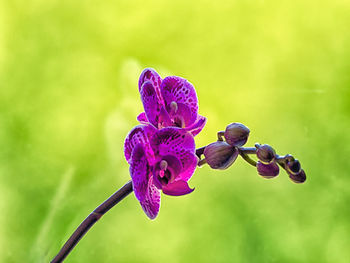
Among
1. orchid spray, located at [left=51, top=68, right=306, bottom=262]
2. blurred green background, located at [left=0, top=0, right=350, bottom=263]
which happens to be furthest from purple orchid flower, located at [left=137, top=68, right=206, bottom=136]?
blurred green background, located at [left=0, top=0, right=350, bottom=263]

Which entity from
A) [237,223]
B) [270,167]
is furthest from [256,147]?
[237,223]

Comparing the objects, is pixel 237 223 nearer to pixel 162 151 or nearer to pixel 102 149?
pixel 102 149

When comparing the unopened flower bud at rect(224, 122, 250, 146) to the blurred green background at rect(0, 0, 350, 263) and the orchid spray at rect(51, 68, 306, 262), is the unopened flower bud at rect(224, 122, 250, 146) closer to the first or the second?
the orchid spray at rect(51, 68, 306, 262)

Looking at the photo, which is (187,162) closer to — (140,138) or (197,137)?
(140,138)

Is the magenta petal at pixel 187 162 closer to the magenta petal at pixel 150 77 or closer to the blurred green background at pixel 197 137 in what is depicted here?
the magenta petal at pixel 150 77

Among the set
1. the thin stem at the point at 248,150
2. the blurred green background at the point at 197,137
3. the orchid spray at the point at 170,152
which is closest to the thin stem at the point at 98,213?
the orchid spray at the point at 170,152

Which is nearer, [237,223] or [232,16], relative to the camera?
[237,223]

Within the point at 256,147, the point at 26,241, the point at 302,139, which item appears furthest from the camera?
the point at 302,139
